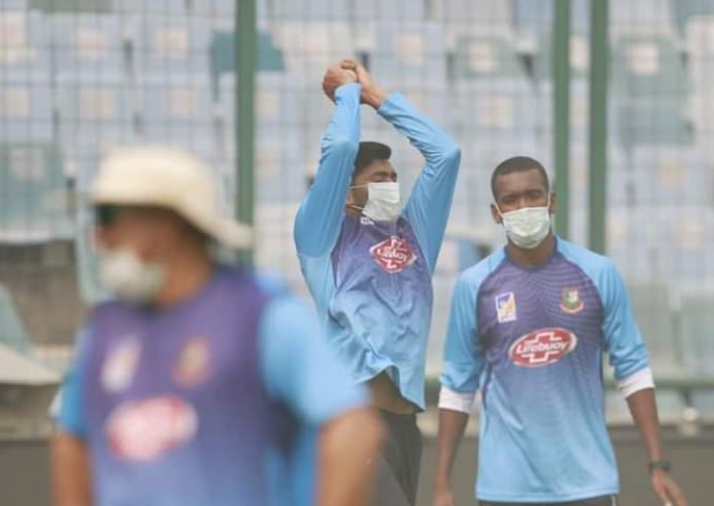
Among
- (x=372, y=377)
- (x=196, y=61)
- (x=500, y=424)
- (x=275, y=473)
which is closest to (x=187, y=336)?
(x=275, y=473)

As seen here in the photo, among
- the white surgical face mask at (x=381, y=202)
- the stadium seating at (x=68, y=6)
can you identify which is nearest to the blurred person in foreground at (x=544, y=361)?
the white surgical face mask at (x=381, y=202)

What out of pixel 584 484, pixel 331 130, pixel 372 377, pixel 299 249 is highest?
pixel 331 130

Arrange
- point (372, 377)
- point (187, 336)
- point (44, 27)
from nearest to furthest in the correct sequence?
point (187, 336) → point (372, 377) → point (44, 27)

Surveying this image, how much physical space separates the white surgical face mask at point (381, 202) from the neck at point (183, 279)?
9.95 feet

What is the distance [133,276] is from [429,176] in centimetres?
337

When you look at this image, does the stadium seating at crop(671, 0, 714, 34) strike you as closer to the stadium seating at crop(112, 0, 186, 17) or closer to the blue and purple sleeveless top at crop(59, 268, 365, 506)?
the stadium seating at crop(112, 0, 186, 17)

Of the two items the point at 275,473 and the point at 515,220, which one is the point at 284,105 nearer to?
the point at 515,220

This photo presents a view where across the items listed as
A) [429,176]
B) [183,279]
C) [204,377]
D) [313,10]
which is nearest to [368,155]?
[429,176]

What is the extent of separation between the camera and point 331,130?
6.68 m

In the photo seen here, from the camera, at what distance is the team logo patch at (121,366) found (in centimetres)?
392

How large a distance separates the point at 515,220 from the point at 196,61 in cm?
326

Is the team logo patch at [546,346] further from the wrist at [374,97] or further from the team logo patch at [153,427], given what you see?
the team logo patch at [153,427]

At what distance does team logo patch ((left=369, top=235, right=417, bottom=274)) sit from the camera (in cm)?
686

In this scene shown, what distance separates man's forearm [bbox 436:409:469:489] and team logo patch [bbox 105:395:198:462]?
3.27 meters
